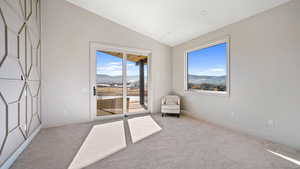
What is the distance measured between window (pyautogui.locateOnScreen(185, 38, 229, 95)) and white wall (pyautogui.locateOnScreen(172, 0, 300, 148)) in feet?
0.89

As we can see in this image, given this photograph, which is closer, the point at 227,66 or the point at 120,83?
the point at 227,66

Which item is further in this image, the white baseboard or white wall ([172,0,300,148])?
white wall ([172,0,300,148])

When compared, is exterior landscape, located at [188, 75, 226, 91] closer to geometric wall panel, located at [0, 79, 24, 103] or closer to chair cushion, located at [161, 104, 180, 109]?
chair cushion, located at [161, 104, 180, 109]

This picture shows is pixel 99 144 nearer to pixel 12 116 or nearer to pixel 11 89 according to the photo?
pixel 12 116

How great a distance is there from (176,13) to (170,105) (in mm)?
2823

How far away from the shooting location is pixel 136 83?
5016 millimetres

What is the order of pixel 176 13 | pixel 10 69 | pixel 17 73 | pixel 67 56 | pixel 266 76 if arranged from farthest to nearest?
1. pixel 67 56
2. pixel 176 13
3. pixel 266 76
4. pixel 17 73
5. pixel 10 69

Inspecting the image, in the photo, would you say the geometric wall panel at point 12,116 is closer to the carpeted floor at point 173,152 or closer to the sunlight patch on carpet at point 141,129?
the carpeted floor at point 173,152

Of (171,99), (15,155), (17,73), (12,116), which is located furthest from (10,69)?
(171,99)

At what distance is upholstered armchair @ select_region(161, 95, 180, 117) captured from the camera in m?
4.62

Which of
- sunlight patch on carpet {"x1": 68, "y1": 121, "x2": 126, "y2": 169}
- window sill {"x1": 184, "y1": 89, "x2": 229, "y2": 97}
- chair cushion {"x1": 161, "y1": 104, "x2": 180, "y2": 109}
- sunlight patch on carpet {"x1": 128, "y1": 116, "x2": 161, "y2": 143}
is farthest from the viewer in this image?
chair cushion {"x1": 161, "y1": 104, "x2": 180, "y2": 109}

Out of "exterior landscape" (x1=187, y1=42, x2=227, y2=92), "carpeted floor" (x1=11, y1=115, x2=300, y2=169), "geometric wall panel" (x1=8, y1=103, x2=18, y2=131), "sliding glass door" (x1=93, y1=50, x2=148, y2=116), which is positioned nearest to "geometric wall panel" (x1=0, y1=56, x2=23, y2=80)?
"geometric wall panel" (x1=8, y1=103, x2=18, y2=131)

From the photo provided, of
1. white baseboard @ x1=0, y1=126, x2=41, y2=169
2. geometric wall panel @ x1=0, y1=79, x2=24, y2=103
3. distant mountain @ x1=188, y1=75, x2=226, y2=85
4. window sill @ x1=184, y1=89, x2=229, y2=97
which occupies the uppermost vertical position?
distant mountain @ x1=188, y1=75, x2=226, y2=85

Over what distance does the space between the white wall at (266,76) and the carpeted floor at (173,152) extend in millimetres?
381
